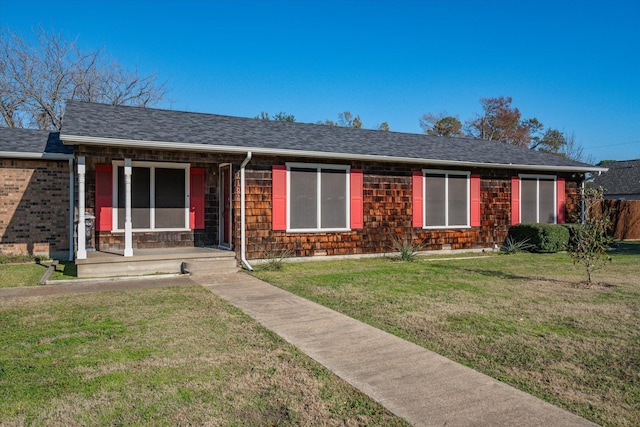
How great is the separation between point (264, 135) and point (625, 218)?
53.7 feet

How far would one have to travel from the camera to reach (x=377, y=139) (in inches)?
571

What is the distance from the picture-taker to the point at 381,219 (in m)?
12.4

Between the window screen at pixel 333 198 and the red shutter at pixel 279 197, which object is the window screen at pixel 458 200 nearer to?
the window screen at pixel 333 198

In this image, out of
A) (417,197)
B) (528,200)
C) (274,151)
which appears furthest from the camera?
(528,200)

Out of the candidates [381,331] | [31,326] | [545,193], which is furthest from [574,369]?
[545,193]

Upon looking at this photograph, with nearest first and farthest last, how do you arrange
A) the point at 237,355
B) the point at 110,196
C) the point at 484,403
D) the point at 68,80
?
the point at 484,403, the point at 237,355, the point at 110,196, the point at 68,80

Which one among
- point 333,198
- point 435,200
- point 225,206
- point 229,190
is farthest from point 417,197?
point 225,206

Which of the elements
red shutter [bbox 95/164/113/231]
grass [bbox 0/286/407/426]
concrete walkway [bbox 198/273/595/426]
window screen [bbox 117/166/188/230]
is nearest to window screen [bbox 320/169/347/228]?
window screen [bbox 117/166/188/230]

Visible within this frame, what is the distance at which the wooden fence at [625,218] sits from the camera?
64.0ft

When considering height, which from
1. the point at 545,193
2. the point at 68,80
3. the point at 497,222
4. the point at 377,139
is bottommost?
the point at 497,222

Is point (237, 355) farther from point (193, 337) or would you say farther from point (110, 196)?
point (110, 196)

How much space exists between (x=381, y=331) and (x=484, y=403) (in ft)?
6.50

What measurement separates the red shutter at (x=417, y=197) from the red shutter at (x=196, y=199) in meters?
5.69

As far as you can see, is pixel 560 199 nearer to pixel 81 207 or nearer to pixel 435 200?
pixel 435 200
